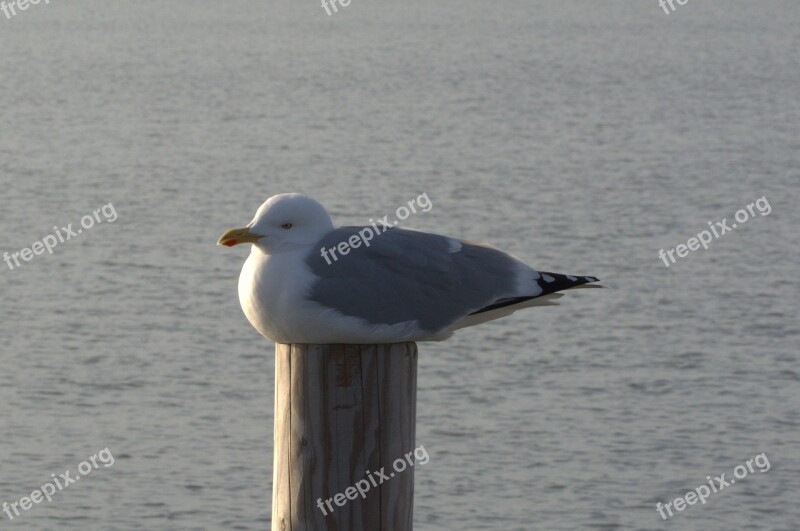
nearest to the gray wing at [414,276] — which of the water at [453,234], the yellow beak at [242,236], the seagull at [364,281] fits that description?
the seagull at [364,281]

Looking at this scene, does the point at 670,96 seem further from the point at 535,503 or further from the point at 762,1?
the point at 762,1

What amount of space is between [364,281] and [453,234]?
1118 cm

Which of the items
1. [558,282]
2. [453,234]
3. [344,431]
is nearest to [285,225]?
[344,431]

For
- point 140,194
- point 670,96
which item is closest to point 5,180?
point 140,194

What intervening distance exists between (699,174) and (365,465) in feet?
53.9

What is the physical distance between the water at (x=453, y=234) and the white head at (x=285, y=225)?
5182 millimetres

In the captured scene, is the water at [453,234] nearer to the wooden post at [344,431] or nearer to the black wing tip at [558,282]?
the black wing tip at [558,282]

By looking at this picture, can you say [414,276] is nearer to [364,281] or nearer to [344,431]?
[364,281]

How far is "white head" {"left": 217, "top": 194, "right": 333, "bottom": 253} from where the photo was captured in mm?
4625

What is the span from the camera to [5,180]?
19672mm

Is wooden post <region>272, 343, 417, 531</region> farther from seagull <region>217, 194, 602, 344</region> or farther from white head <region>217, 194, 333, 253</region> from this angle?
white head <region>217, 194, 333, 253</region>

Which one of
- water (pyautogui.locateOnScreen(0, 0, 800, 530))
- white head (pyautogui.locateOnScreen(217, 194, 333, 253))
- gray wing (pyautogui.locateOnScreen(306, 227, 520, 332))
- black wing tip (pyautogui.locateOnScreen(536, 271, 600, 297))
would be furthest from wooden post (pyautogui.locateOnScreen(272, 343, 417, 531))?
water (pyautogui.locateOnScreen(0, 0, 800, 530))

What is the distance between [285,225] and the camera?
4.65 meters

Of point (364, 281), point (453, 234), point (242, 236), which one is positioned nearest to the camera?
point (242, 236)
